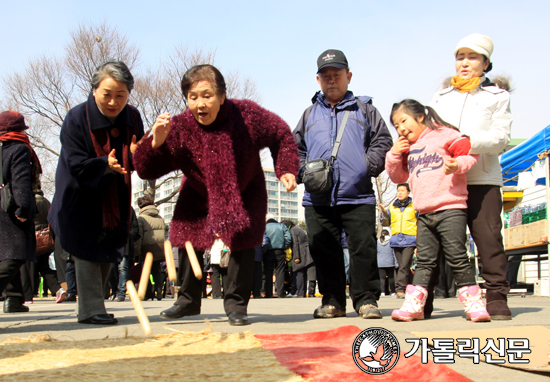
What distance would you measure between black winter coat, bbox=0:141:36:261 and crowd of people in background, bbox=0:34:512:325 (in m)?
1.02

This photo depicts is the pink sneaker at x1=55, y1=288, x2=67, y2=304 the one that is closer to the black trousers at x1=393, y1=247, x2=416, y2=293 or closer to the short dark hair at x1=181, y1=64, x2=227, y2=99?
the black trousers at x1=393, y1=247, x2=416, y2=293

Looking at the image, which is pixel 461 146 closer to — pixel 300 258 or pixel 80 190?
pixel 80 190

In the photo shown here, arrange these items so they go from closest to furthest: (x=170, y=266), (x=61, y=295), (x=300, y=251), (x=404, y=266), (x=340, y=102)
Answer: (x=170, y=266) → (x=340, y=102) → (x=61, y=295) → (x=404, y=266) → (x=300, y=251)

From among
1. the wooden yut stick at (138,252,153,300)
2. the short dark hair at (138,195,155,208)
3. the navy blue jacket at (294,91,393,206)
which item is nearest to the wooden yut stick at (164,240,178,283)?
the wooden yut stick at (138,252,153,300)

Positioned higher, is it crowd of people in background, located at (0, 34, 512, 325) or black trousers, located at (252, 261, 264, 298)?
crowd of people in background, located at (0, 34, 512, 325)

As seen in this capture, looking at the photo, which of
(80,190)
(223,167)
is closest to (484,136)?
(223,167)

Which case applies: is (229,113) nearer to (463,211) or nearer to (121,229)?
(121,229)

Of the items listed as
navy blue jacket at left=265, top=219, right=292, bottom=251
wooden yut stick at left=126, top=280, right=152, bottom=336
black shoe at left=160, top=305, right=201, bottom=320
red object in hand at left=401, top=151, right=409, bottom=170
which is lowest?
black shoe at left=160, top=305, right=201, bottom=320

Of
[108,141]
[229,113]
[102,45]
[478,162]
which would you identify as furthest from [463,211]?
[102,45]

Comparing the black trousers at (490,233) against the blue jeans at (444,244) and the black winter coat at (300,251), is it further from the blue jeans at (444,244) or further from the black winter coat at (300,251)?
the black winter coat at (300,251)

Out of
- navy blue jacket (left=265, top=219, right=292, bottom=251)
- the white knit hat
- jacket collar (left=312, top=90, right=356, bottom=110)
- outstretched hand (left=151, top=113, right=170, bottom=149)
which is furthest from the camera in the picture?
navy blue jacket (left=265, top=219, right=292, bottom=251)

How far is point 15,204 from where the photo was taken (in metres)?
5.03

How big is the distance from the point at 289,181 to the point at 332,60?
1.29 meters

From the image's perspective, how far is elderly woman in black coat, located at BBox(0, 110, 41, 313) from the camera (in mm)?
4977
